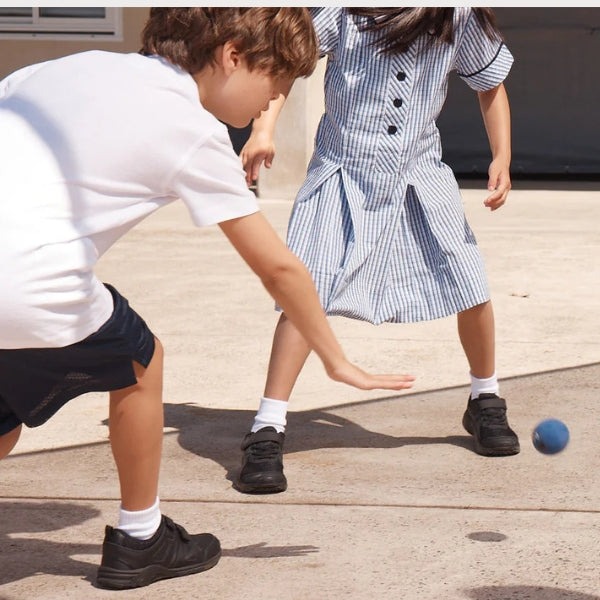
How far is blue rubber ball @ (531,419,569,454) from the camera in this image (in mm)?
3727

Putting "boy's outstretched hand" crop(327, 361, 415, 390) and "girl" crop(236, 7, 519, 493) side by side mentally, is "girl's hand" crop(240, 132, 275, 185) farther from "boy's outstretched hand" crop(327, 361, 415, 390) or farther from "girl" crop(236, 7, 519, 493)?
"boy's outstretched hand" crop(327, 361, 415, 390)

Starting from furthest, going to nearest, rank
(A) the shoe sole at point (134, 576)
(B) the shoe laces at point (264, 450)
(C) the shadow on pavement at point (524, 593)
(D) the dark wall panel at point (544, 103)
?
(D) the dark wall panel at point (544, 103)
(B) the shoe laces at point (264, 450)
(A) the shoe sole at point (134, 576)
(C) the shadow on pavement at point (524, 593)

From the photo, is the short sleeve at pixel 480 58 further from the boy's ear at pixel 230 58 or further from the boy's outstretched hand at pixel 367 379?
the boy's outstretched hand at pixel 367 379

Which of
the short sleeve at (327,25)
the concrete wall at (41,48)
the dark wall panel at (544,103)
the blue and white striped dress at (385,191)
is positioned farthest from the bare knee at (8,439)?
Answer: the dark wall panel at (544,103)

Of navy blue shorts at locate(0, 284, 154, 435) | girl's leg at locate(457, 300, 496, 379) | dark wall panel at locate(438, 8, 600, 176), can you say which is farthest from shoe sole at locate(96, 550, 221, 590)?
dark wall panel at locate(438, 8, 600, 176)

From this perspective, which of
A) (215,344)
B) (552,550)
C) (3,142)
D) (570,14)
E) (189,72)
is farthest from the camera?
(570,14)

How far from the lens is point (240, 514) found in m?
3.64

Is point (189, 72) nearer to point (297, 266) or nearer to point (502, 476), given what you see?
point (297, 266)

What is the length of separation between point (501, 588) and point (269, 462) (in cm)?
98

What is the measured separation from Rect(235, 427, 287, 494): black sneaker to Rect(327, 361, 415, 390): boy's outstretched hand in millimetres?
1029

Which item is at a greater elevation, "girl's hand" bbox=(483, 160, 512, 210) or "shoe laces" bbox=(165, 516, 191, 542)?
"girl's hand" bbox=(483, 160, 512, 210)

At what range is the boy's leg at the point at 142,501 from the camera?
305 centimetres

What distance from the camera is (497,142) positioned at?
4367 mm

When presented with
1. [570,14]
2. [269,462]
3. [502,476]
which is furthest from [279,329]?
[570,14]
